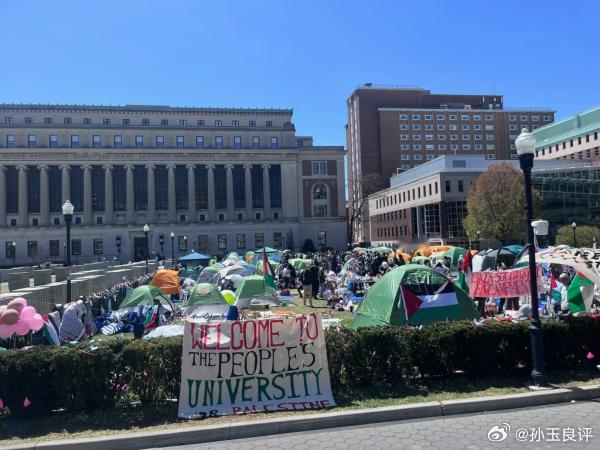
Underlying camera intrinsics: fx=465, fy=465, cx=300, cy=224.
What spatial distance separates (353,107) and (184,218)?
164 ft

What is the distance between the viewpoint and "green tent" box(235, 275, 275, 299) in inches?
759

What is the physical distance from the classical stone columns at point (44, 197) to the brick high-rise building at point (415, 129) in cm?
5890

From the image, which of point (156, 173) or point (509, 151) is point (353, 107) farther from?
point (156, 173)

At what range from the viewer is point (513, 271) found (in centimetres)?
1262

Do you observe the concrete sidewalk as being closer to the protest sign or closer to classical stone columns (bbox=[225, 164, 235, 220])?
the protest sign

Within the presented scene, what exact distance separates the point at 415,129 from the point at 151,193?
5927 centimetres

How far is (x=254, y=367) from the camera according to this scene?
7.75 meters

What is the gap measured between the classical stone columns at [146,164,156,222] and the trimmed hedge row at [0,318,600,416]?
75059 mm

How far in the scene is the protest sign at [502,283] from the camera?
12375 mm

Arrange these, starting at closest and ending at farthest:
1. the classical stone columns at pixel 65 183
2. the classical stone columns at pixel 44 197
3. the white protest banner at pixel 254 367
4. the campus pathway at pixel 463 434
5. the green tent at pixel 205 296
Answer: the campus pathway at pixel 463 434
the white protest banner at pixel 254 367
the green tent at pixel 205 296
the classical stone columns at pixel 44 197
the classical stone columns at pixel 65 183

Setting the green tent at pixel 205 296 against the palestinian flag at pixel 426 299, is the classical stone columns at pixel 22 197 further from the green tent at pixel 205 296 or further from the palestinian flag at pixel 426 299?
the palestinian flag at pixel 426 299

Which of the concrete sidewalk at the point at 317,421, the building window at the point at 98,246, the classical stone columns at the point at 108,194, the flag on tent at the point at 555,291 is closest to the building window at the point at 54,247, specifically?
the building window at the point at 98,246

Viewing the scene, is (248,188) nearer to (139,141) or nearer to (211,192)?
(211,192)

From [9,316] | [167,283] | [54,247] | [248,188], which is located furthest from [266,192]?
[9,316]
